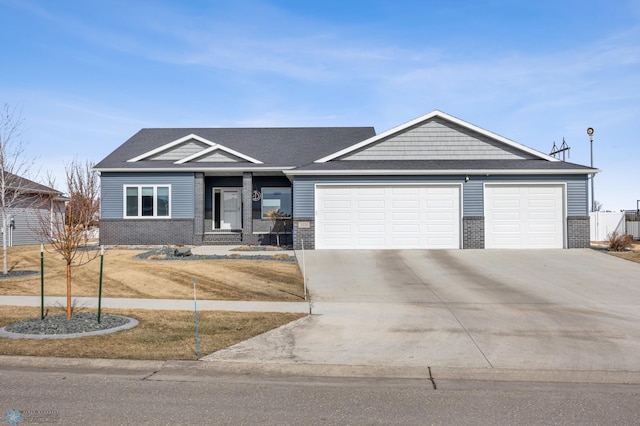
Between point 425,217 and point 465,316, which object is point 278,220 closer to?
point 425,217

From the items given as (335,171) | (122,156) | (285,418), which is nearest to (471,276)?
(335,171)

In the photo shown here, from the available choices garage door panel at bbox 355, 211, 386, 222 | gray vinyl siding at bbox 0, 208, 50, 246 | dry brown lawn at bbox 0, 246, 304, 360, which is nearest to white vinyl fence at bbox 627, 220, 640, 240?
garage door panel at bbox 355, 211, 386, 222

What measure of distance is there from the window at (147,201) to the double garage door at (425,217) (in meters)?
7.63

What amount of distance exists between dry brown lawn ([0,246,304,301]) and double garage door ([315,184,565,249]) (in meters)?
4.23

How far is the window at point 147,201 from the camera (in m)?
24.9

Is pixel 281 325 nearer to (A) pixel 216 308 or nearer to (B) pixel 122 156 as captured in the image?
(A) pixel 216 308

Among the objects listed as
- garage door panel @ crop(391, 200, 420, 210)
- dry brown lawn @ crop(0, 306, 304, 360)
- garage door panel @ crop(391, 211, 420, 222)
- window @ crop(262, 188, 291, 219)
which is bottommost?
dry brown lawn @ crop(0, 306, 304, 360)

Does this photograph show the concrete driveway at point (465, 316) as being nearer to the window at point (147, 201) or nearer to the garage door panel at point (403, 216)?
the garage door panel at point (403, 216)

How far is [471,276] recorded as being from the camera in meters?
15.9

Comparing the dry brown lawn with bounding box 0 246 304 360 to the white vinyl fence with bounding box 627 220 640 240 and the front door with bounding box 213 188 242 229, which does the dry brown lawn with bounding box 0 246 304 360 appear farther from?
the white vinyl fence with bounding box 627 220 640 240

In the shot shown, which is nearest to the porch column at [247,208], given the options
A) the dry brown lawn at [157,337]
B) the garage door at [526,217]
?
the garage door at [526,217]

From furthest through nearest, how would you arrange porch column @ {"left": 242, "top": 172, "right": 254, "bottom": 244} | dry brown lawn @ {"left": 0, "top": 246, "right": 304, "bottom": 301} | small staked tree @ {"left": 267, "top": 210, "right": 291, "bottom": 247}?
porch column @ {"left": 242, "top": 172, "right": 254, "bottom": 244}
small staked tree @ {"left": 267, "top": 210, "right": 291, "bottom": 247}
dry brown lawn @ {"left": 0, "top": 246, "right": 304, "bottom": 301}

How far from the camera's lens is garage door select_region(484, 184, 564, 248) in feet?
70.9

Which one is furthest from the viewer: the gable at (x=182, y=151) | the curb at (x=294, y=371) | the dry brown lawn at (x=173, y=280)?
the gable at (x=182, y=151)
